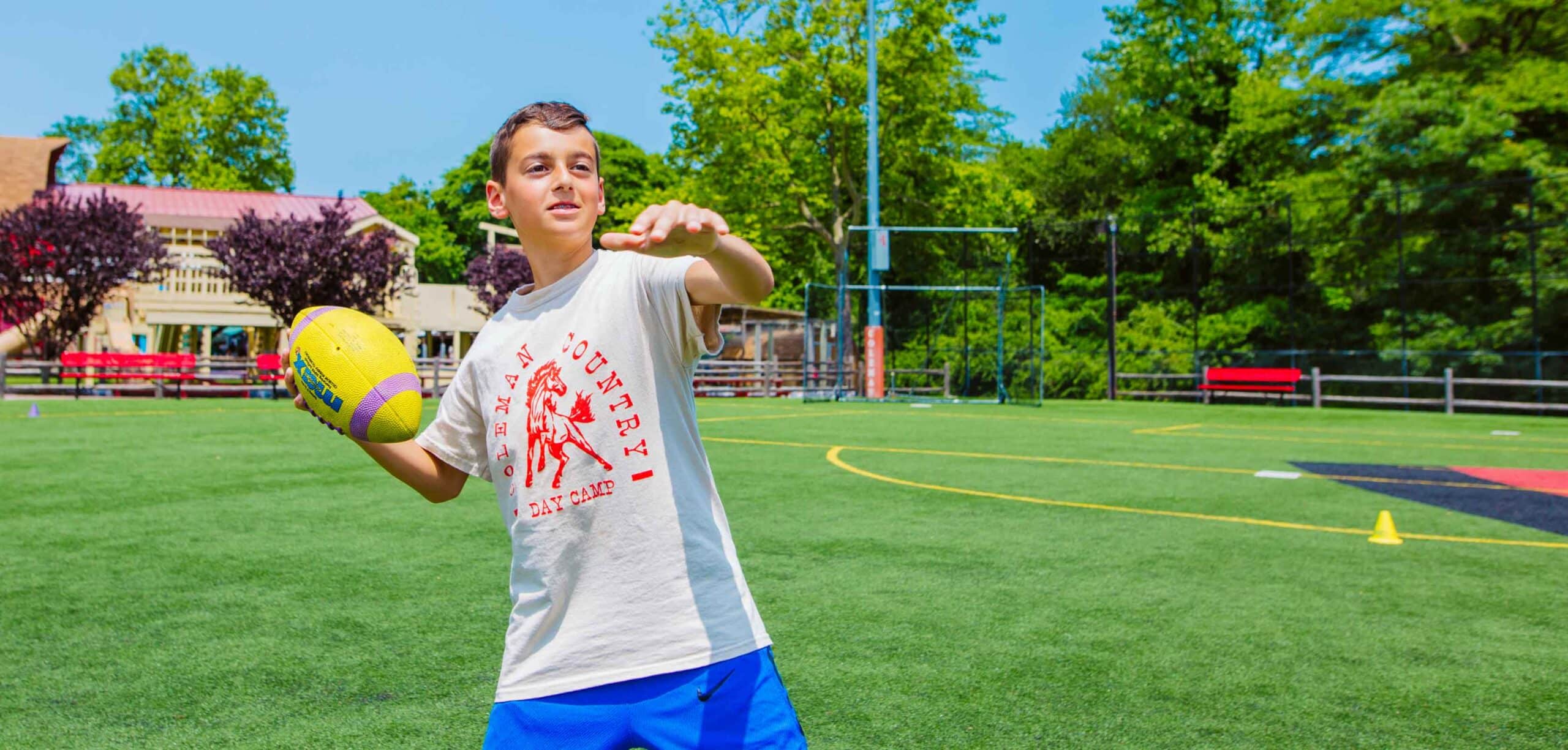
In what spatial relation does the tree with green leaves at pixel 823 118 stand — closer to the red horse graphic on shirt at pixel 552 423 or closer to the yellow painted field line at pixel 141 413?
the yellow painted field line at pixel 141 413

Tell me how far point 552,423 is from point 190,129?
6350 cm

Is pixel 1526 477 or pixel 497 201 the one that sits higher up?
pixel 497 201

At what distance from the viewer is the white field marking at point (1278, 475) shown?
427 inches

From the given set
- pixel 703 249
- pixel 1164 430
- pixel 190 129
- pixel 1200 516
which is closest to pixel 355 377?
pixel 703 249

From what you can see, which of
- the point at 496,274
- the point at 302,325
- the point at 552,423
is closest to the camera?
the point at 552,423

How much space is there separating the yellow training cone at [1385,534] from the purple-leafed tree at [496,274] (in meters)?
36.1

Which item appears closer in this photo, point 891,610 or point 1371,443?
point 891,610

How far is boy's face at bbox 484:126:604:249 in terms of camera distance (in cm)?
234

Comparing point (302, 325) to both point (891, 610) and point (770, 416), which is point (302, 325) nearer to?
point (891, 610)

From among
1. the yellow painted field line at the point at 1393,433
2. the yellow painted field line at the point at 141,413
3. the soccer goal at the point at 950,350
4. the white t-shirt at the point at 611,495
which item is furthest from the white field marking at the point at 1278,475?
the soccer goal at the point at 950,350

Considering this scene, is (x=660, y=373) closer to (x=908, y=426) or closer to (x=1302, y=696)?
(x=1302, y=696)

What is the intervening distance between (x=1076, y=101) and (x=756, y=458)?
41.2 meters

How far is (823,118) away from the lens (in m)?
32.2

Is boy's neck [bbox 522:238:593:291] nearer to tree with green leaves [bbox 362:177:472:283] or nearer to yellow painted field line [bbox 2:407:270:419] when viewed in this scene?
yellow painted field line [bbox 2:407:270:419]
